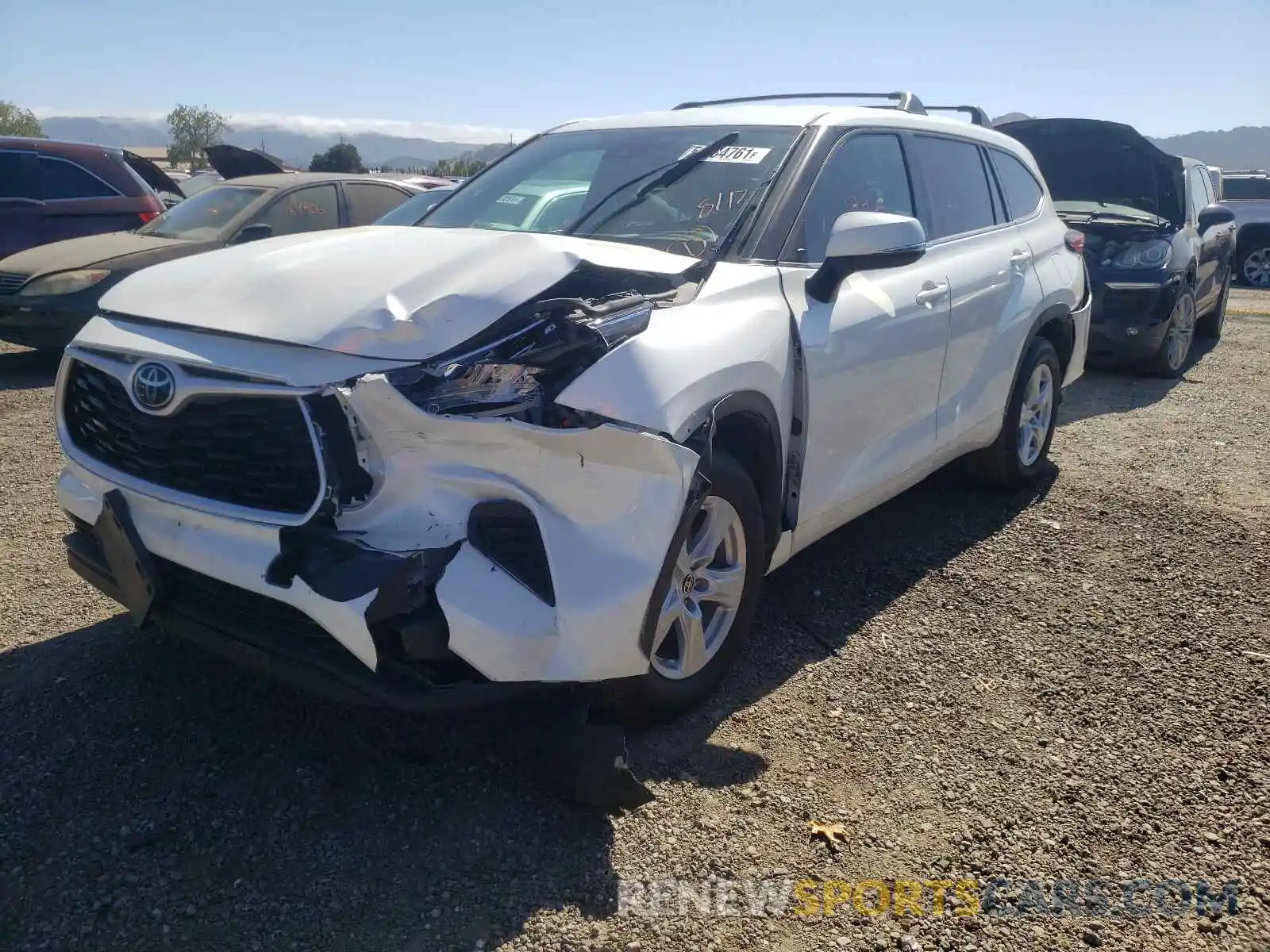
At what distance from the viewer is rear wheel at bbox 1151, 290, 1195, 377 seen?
8.37m

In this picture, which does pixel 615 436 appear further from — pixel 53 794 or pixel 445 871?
pixel 53 794

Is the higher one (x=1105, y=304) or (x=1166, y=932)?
(x=1105, y=304)

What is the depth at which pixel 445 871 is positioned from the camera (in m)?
2.44

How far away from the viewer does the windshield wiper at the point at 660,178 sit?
Result: 3.62 metres

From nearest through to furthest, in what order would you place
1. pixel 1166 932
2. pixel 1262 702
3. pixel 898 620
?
pixel 1166 932
pixel 1262 702
pixel 898 620

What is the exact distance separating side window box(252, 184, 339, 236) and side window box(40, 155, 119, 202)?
2415 millimetres

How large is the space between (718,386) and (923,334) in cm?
146

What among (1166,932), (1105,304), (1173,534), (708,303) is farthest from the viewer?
(1105,304)

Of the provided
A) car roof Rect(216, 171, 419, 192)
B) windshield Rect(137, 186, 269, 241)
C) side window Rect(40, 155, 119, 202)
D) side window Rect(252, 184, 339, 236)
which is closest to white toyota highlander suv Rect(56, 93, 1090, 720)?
side window Rect(252, 184, 339, 236)

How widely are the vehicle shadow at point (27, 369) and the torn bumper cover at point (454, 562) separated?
5.99 metres

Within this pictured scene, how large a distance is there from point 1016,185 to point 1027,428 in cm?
127

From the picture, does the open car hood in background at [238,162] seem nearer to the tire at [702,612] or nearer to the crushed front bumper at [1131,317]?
the crushed front bumper at [1131,317]

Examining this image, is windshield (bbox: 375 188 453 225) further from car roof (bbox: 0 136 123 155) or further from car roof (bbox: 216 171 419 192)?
car roof (bbox: 0 136 123 155)

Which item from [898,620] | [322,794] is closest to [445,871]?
[322,794]
